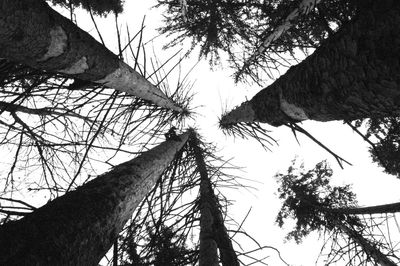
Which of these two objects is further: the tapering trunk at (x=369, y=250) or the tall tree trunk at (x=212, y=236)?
the tapering trunk at (x=369, y=250)

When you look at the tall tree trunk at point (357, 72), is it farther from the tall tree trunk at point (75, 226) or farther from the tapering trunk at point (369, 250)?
the tapering trunk at point (369, 250)

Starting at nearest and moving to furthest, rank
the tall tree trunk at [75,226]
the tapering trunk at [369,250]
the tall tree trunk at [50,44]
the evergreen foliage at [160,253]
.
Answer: the tall tree trunk at [75,226] → the tall tree trunk at [50,44] → the evergreen foliage at [160,253] → the tapering trunk at [369,250]

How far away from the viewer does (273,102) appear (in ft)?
7.20

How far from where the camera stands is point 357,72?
3.59 feet

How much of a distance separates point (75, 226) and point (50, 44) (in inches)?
33.3

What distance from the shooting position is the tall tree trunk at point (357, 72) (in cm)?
95

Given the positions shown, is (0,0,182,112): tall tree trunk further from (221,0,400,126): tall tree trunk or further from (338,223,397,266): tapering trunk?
(338,223,397,266): tapering trunk

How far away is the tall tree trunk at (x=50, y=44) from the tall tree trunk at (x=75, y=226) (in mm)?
684

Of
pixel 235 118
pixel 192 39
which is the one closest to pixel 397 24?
pixel 235 118

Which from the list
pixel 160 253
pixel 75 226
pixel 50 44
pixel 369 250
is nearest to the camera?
pixel 75 226

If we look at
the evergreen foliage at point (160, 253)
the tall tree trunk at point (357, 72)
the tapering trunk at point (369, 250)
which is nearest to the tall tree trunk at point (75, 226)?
the evergreen foliage at point (160, 253)

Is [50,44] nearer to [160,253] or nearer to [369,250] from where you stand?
[160,253]

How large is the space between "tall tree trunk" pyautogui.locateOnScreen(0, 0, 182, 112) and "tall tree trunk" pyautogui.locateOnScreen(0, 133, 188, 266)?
0.68 m

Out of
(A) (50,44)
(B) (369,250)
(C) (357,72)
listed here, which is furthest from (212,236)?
(B) (369,250)
